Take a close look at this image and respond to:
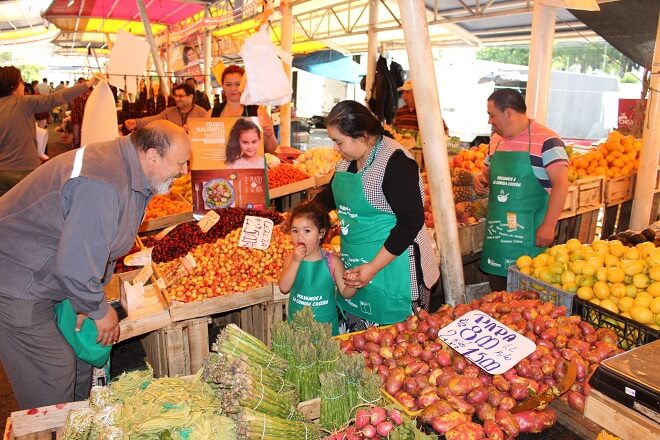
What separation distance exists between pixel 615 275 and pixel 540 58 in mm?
4179

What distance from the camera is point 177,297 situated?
3250mm

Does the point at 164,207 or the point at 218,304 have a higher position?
the point at 164,207

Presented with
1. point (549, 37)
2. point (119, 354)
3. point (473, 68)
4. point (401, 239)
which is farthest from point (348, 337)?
point (473, 68)

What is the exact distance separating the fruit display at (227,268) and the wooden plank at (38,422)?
1.23 meters

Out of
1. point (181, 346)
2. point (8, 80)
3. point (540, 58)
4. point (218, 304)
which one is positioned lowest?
point (181, 346)

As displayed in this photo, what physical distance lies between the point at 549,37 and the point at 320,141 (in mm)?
12236

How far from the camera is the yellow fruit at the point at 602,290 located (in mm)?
2697

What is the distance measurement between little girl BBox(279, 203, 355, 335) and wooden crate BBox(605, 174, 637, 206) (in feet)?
14.4

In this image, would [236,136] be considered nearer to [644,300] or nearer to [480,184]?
[480,184]

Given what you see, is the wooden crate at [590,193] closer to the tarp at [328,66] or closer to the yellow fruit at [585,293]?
the yellow fruit at [585,293]

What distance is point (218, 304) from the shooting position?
3.35 m

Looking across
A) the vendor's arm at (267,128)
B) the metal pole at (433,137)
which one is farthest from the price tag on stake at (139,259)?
the metal pole at (433,137)

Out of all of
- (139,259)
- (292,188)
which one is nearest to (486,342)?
(139,259)

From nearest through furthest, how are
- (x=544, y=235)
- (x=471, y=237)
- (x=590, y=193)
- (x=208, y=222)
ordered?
(x=544, y=235), (x=208, y=222), (x=471, y=237), (x=590, y=193)
